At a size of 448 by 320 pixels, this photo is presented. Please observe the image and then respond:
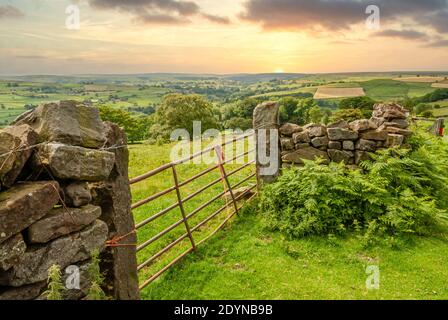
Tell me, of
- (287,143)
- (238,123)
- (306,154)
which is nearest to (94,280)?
(287,143)

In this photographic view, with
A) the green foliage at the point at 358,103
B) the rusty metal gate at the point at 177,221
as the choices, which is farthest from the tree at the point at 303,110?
the rusty metal gate at the point at 177,221

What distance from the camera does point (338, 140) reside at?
8266 millimetres

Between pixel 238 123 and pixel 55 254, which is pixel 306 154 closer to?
pixel 55 254

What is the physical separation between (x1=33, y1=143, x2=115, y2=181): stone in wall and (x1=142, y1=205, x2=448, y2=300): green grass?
254cm

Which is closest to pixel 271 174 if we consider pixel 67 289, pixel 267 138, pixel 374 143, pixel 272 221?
pixel 267 138

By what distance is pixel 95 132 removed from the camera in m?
3.30

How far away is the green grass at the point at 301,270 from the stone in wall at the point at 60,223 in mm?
2277

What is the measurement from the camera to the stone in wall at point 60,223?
2732 mm

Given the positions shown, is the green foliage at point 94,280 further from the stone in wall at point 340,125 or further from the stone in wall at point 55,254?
the stone in wall at point 340,125

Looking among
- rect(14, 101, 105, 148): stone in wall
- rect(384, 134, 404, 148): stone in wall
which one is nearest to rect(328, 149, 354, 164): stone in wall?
rect(384, 134, 404, 148): stone in wall

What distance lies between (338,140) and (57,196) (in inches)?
269

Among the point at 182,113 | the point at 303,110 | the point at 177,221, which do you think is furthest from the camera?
the point at 303,110

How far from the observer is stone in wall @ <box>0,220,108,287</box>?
263 centimetres

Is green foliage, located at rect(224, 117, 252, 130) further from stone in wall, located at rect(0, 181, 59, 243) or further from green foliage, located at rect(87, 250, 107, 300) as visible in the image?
stone in wall, located at rect(0, 181, 59, 243)
